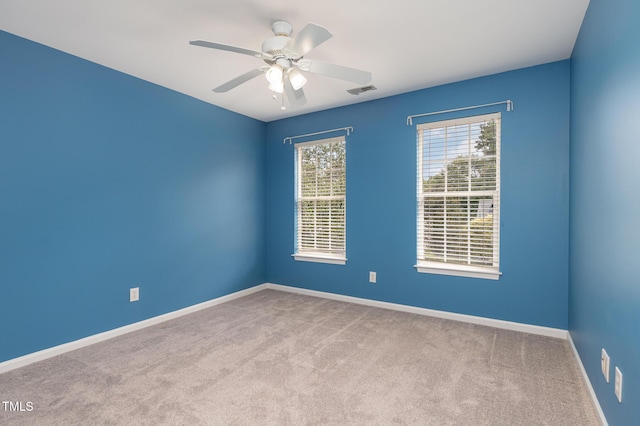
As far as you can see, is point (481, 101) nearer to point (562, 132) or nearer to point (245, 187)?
point (562, 132)

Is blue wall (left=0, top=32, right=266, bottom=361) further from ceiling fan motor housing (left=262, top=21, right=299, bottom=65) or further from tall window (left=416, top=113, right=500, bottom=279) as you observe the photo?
tall window (left=416, top=113, right=500, bottom=279)

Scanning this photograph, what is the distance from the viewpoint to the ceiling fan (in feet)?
6.67

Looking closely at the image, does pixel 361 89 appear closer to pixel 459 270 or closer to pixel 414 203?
pixel 414 203

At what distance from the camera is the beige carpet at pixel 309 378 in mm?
1891

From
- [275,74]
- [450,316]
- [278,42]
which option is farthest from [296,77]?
[450,316]

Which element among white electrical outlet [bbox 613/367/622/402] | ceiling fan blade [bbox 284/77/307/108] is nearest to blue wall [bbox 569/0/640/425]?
white electrical outlet [bbox 613/367/622/402]

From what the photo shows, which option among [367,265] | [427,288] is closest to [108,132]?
[367,265]

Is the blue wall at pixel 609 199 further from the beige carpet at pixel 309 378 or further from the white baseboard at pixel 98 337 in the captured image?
the white baseboard at pixel 98 337

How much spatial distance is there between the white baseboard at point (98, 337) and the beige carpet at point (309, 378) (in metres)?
0.08

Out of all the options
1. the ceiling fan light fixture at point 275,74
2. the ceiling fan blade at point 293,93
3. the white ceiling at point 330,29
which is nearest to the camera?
the white ceiling at point 330,29

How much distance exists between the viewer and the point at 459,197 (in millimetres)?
3516

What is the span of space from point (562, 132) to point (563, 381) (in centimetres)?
212

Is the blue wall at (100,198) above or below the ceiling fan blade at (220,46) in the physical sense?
below


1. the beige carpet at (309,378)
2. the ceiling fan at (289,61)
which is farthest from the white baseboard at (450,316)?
the ceiling fan at (289,61)
